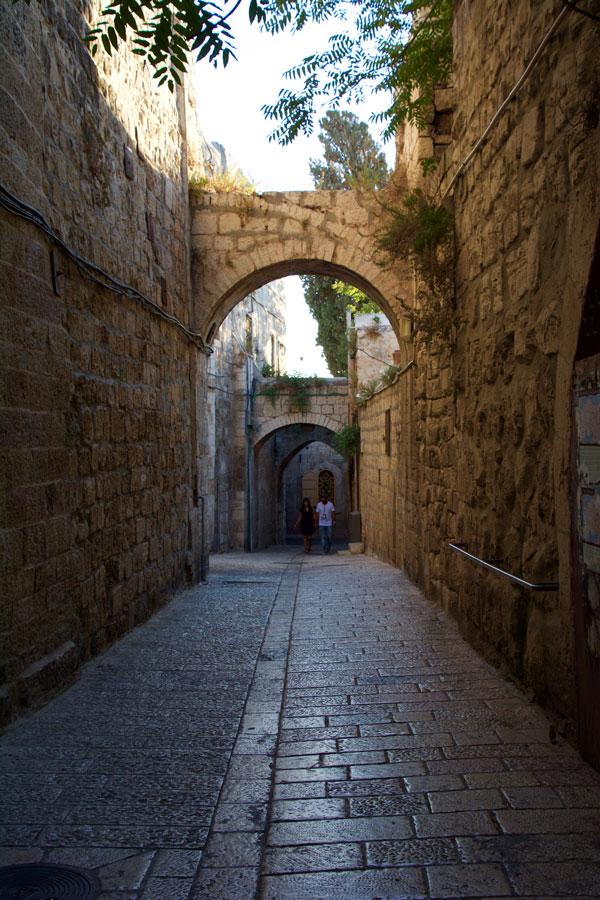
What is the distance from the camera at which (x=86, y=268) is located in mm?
4680

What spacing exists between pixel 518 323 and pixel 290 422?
52.5 feet

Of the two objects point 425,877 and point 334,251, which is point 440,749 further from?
point 334,251

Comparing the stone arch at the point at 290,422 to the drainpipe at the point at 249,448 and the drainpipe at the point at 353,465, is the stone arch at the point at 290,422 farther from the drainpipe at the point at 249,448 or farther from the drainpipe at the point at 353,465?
the drainpipe at the point at 353,465

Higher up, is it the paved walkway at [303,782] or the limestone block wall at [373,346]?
the limestone block wall at [373,346]

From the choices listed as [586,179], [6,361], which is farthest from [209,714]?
[586,179]

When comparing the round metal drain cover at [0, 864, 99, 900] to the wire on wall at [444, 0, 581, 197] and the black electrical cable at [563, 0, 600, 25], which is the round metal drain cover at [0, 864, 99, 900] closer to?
the black electrical cable at [563, 0, 600, 25]

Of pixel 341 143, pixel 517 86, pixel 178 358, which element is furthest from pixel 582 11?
pixel 341 143

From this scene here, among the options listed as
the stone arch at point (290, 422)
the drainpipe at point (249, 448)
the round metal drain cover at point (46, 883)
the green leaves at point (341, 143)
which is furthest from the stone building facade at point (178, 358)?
the green leaves at point (341, 143)

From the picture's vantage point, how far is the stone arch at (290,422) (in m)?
19.5

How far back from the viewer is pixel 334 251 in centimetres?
848

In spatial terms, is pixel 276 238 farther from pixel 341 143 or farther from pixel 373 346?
pixel 341 143

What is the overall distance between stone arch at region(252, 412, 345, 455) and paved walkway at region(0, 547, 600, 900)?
48.7ft

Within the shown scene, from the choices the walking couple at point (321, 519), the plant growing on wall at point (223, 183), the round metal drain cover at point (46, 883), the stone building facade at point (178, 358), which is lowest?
the walking couple at point (321, 519)

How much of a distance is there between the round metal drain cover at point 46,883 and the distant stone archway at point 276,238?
6.79 m
